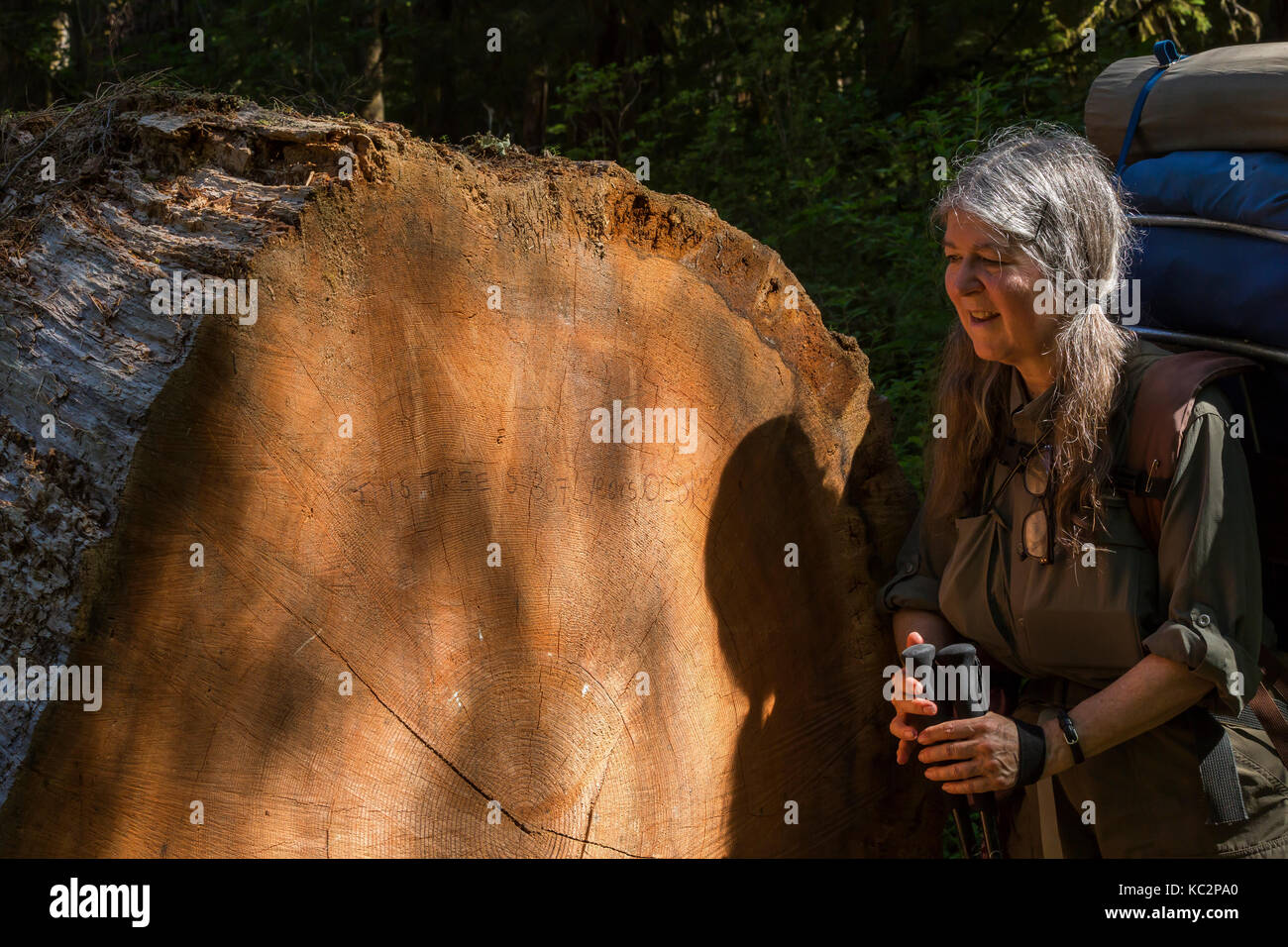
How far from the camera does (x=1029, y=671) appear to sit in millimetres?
2451

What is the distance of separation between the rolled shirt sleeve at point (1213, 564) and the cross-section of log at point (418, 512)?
743 mm

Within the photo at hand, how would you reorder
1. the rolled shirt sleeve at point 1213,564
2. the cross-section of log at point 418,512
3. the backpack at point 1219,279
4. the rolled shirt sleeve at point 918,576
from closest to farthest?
the cross-section of log at point 418,512, the rolled shirt sleeve at point 1213,564, the backpack at point 1219,279, the rolled shirt sleeve at point 918,576

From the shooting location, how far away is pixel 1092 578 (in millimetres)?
2279

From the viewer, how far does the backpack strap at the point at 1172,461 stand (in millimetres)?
2199

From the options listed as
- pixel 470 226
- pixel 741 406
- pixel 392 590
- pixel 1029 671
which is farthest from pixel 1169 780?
pixel 470 226

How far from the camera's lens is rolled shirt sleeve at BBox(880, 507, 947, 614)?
262 centimetres

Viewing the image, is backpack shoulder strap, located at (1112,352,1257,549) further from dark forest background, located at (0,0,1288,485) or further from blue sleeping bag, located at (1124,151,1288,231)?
dark forest background, located at (0,0,1288,485)

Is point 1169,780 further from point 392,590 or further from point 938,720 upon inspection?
point 392,590

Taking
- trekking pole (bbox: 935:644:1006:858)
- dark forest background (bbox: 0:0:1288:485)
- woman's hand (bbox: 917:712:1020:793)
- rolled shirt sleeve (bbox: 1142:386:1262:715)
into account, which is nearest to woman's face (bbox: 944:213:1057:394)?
rolled shirt sleeve (bbox: 1142:386:1262:715)

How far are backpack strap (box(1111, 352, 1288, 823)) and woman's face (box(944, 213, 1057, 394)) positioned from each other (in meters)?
0.21

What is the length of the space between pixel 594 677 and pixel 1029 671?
884mm

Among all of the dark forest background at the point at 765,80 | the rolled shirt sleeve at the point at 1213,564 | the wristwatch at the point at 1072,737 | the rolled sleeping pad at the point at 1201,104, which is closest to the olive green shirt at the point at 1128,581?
the rolled shirt sleeve at the point at 1213,564

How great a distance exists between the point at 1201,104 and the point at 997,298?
2.25 feet

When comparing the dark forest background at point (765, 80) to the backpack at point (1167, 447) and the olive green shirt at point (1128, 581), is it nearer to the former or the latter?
the olive green shirt at point (1128, 581)
